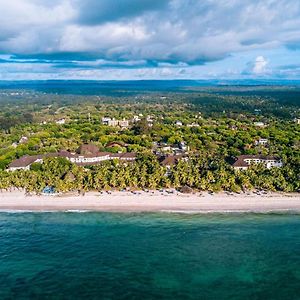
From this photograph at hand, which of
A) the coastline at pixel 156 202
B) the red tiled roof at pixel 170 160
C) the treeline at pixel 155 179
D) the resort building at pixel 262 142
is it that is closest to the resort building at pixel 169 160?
the red tiled roof at pixel 170 160

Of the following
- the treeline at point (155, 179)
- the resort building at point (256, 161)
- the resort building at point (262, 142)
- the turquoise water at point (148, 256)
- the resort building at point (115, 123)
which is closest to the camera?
the turquoise water at point (148, 256)

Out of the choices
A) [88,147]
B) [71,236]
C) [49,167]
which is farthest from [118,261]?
[88,147]

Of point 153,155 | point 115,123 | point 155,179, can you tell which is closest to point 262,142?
point 153,155

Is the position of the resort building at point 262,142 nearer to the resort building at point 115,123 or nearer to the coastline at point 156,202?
the coastline at point 156,202

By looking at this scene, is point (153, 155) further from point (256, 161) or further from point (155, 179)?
point (256, 161)

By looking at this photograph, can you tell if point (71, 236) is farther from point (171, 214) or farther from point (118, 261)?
point (171, 214)
